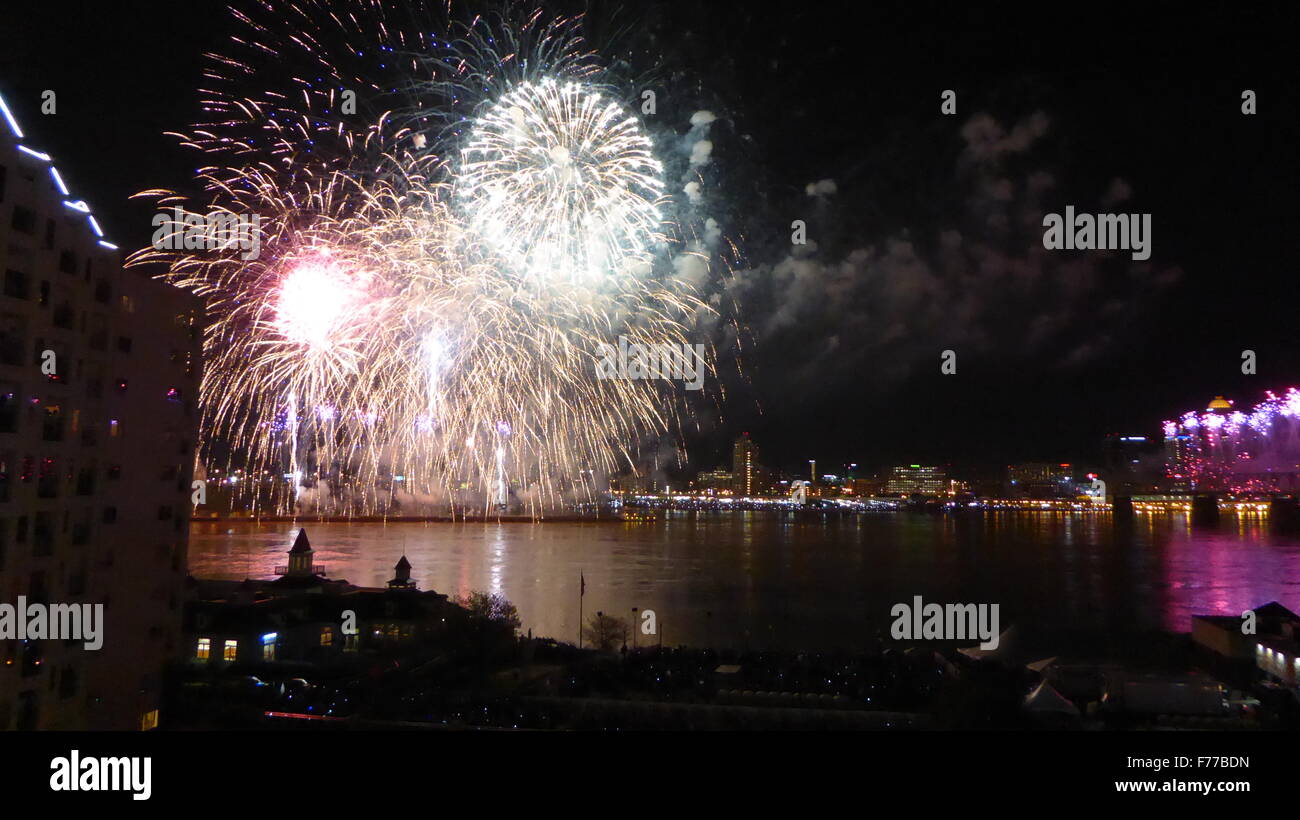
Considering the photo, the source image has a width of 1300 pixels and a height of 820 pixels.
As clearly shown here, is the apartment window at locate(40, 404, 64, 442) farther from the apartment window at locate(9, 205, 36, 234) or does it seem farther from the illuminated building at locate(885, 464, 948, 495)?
the illuminated building at locate(885, 464, 948, 495)

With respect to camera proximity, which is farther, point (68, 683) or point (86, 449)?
point (86, 449)

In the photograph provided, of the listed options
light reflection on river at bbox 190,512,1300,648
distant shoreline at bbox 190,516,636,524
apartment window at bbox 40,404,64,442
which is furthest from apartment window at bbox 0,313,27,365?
distant shoreline at bbox 190,516,636,524

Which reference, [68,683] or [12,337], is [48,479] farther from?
[68,683]

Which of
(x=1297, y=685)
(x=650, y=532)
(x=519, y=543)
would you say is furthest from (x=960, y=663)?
(x=650, y=532)

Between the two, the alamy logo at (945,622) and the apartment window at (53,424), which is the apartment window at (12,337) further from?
the alamy logo at (945,622)
